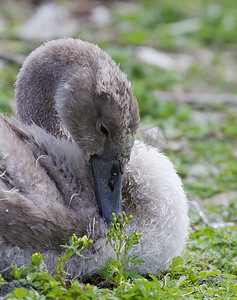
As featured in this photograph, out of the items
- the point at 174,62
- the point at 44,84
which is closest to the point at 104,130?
the point at 44,84

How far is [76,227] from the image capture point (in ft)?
12.7

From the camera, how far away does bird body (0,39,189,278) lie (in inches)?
149

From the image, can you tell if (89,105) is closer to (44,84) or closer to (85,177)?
(85,177)

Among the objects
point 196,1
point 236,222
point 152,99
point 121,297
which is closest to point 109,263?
point 121,297

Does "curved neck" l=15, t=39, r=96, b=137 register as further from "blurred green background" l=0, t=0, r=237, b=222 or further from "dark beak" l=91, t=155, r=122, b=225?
"blurred green background" l=0, t=0, r=237, b=222

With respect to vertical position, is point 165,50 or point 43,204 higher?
point 165,50

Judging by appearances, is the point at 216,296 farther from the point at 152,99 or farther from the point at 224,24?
the point at 224,24

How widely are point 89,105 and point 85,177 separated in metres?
0.53

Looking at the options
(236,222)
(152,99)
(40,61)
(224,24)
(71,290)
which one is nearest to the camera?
(71,290)

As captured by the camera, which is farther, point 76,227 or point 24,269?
point 76,227

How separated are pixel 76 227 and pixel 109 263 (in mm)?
332

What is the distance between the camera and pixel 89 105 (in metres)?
4.37

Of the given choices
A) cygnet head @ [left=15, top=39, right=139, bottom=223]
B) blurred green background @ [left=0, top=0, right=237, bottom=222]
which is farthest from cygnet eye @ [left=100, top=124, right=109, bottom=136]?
blurred green background @ [left=0, top=0, right=237, bottom=222]

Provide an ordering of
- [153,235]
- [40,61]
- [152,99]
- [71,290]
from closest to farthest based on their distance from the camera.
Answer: [71,290] < [153,235] < [40,61] < [152,99]
